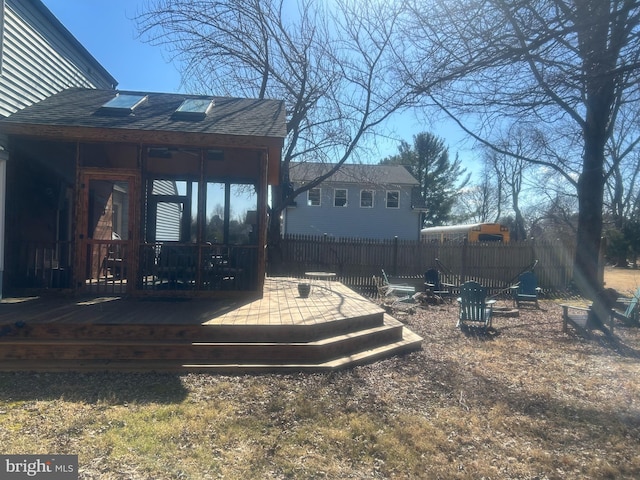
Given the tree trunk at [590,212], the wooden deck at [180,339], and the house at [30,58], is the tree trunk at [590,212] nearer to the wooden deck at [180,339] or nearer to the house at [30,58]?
the wooden deck at [180,339]

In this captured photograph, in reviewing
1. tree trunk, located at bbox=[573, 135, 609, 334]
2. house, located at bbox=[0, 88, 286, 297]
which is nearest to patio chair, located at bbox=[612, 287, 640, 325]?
tree trunk, located at bbox=[573, 135, 609, 334]

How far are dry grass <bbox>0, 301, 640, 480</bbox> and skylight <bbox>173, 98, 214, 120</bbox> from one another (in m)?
5.07

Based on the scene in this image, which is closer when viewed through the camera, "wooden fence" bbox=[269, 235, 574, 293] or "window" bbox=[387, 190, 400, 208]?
"wooden fence" bbox=[269, 235, 574, 293]

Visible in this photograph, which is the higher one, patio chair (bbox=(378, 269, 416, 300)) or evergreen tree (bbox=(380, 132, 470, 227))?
evergreen tree (bbox=(380, 132, 470, 227))

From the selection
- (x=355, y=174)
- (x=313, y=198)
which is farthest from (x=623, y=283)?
(x=313, y=198)

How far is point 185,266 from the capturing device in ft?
25.6

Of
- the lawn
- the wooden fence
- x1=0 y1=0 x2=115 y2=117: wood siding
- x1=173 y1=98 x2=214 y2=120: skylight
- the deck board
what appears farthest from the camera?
the wooden fence

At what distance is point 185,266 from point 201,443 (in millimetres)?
4599

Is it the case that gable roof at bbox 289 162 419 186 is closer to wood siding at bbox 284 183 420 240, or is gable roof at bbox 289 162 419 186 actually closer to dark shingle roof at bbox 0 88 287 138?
wood siding at bbox 284 183 420 240

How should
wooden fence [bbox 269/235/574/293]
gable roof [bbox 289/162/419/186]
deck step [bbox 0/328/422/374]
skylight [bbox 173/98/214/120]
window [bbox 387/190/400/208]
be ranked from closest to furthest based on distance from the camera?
deck step [bbox 0/328/422/374], skylight [bbox 173/98/214/120], wooden fence [bbox 269/235/574/293], gable roof [bbox 289/162/419/186], window [bbox 387/190/400/208]

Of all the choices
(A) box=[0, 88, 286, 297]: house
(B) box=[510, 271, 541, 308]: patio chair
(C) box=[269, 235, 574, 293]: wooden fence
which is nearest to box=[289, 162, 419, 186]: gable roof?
(C) box=[269, 235, 574, 293]: wooden fence

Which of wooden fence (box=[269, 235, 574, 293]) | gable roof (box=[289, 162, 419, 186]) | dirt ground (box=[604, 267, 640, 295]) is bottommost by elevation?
dirt ground (box=[604, 267, 640, 295])

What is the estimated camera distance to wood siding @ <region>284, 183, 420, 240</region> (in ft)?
86.6

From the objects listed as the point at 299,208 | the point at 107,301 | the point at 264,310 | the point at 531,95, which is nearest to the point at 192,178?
the point at 107,301
